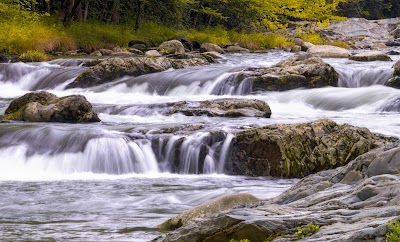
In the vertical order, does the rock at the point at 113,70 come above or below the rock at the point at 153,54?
below

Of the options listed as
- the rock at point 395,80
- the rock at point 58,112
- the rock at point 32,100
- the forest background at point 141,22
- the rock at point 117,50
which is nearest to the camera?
the rock at point 58,112

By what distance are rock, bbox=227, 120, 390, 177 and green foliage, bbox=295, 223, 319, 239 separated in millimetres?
6410

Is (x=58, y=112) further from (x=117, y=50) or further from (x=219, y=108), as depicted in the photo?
(x=117, y=50)

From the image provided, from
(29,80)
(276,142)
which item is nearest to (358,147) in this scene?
(276,142)

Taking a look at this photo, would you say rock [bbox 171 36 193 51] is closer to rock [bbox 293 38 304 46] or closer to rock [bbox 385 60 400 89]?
rock [bbox 293 38 304 46]

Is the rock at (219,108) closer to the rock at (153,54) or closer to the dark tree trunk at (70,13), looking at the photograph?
the rock at (153,54)

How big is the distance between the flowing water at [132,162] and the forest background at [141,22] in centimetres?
980

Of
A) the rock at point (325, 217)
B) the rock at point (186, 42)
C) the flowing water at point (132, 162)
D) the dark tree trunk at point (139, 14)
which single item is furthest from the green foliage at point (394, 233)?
the dark tree trunk at point (139, 14)

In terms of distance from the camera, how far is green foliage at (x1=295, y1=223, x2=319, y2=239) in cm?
388

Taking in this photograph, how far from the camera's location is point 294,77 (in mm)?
18453

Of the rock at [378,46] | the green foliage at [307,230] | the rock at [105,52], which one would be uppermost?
the rock at [378,46]

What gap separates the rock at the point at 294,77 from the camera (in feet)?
60.4

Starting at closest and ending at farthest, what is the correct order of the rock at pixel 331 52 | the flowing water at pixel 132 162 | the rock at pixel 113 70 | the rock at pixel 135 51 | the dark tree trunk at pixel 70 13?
1. the flowing water at pixel 132 162
2. the rock at pixel 113 70
3. the rock at pixel 331 52
4. the rock at pixel 135 51
5. the dark tree trunk at pixel 70 13

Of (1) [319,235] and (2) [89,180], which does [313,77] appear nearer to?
(2) [89,180]
